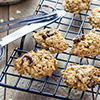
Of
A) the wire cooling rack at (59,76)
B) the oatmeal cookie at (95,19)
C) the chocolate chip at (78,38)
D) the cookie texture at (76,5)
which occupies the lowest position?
the wire cooling rack at (59,76)

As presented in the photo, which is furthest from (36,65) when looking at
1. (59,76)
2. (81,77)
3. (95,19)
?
(95,19)

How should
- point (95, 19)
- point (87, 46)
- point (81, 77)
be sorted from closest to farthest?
point (81, 77) → point (87, 46) → point (95, 19)

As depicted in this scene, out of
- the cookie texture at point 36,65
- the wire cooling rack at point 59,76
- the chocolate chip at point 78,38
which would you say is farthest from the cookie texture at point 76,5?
the cookie texture at point 36,65

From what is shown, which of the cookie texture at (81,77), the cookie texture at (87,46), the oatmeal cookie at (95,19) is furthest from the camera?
the oatmeal cookie at (95,19)

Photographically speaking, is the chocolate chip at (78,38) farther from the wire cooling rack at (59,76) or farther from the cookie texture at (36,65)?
the cookie texture at (36,65)

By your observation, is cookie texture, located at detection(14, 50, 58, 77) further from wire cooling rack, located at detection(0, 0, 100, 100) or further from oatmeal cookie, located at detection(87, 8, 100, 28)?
oatmeal cookie, located at detection(87, 8, 100, 28)

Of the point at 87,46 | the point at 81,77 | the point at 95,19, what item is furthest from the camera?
the point at 95,19

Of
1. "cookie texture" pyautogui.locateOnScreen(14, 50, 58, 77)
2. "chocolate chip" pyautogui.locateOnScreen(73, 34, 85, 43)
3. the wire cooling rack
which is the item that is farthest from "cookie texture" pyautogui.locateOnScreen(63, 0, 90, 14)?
"cookie texture" pyautogui.locateOnScreen(14, 50, 58, 77)

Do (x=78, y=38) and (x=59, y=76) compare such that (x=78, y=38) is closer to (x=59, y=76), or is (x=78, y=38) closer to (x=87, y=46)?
(x=87, y=46)
